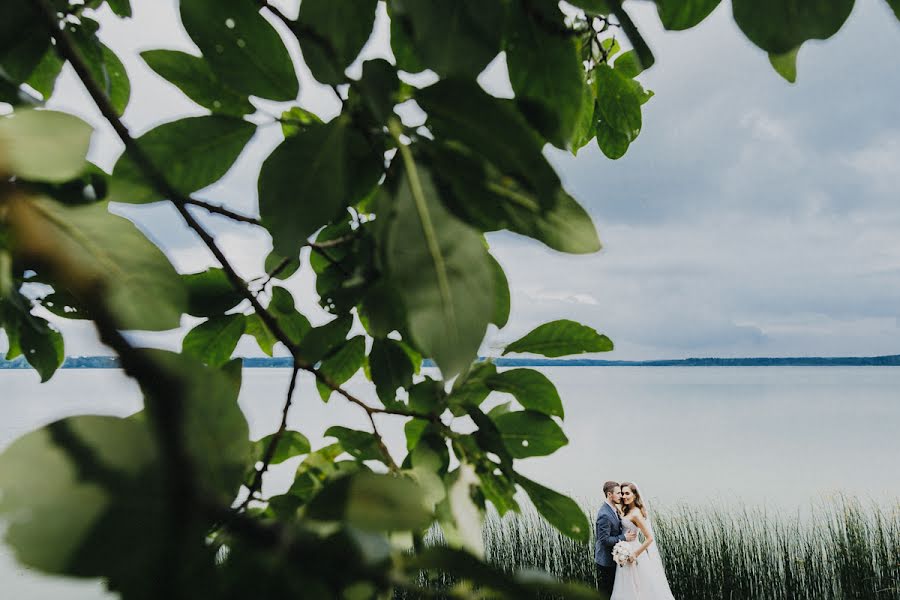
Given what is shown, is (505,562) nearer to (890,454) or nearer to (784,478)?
(784,478)

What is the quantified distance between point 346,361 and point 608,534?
7.87m

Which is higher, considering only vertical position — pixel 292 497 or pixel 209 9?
pixel 209 9

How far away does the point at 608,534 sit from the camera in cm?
769

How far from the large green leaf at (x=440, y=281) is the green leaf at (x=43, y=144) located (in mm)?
179

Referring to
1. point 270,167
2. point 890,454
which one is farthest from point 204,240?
point 890,454

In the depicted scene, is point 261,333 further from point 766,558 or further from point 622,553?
point 766,558

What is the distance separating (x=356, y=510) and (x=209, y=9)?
369mm

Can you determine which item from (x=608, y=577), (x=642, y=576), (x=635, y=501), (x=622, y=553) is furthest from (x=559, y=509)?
(x=608, y=577)

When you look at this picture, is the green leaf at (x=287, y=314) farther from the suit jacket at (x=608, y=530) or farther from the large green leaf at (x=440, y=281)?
the suit jacket at (x=608, y=530)

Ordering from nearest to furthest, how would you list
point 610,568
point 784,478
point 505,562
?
point 610,568 < point 505,562 < point 784,478

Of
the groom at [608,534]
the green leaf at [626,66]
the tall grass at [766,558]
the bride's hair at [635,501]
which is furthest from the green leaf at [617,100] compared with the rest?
the bride's hair at [635,501]

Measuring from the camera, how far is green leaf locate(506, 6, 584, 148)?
43 cm

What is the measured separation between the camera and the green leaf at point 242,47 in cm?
43

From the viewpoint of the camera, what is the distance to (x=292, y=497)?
582 mm
